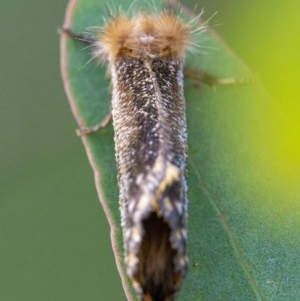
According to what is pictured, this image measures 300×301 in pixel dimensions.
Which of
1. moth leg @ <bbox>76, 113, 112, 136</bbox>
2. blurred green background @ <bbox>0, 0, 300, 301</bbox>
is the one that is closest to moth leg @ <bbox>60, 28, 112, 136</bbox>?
moth leg @ <bbox>76, 113, 112, 136</bbox>

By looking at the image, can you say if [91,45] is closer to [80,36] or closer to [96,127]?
[80,36]

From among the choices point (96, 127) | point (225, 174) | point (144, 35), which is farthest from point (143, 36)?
point (225, 174)

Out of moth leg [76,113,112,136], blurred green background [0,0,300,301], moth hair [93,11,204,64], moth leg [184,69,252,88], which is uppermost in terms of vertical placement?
moth hair [93,11,204,64]

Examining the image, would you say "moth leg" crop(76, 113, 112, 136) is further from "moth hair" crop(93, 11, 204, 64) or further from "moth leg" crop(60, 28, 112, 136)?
"moth hair" crop(93, 11, 204, 64)

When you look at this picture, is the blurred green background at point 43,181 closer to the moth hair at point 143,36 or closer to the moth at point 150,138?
the moth hair at point 143,36

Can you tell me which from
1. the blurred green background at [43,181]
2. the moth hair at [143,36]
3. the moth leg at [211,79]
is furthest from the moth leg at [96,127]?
the blurred green background at [43,181]

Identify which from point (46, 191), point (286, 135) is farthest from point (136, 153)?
point (46, 191)
